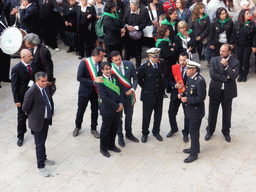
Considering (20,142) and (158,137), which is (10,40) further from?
(158,137)

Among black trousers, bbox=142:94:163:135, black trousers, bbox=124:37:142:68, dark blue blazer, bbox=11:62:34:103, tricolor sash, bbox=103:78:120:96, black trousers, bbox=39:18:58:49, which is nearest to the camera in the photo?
tricolor sash, bbox=103:78:120:96

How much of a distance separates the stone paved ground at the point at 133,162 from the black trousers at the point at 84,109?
0.25 metres

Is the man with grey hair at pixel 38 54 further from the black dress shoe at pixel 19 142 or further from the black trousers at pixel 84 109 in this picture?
the black dress shoe at pixel 19 142

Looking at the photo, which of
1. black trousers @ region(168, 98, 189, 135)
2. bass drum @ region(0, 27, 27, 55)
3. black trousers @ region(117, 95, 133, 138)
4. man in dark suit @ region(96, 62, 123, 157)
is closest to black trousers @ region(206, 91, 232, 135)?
black trousers @ region(168, 98, 189, 135)

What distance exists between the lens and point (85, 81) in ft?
25.3

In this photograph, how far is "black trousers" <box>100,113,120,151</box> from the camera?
285 inches

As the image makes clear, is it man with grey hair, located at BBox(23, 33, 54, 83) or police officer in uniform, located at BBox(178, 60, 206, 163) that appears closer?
police officer in uniform, located at BBox(178, 60, 206, 163)

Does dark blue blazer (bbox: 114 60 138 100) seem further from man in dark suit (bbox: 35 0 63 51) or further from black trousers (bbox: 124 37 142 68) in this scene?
man in dark suit (bbox: 35 0 63 51)

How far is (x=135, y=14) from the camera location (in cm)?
1073

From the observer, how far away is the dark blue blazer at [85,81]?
25.3 feet

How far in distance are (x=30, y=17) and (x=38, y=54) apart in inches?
148

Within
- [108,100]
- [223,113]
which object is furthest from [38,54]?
[223,113]

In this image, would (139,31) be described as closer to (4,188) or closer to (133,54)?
(133,54)

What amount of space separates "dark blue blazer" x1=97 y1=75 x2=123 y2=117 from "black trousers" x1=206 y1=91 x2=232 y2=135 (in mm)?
1829
